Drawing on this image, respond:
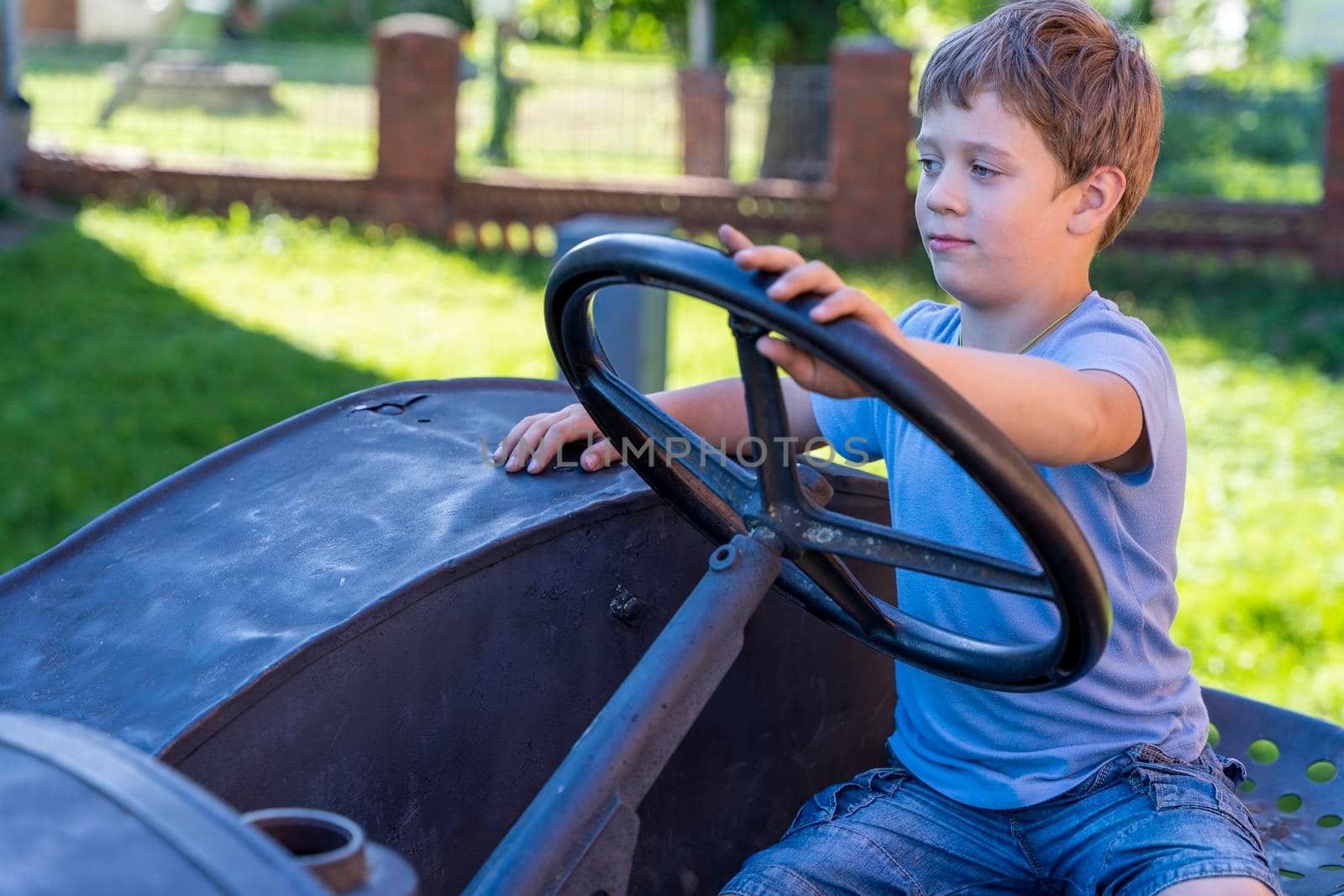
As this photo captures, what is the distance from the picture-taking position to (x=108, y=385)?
17.0ft

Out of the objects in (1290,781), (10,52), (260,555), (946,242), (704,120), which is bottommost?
(1290,781)

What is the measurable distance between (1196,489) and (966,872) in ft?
11.4

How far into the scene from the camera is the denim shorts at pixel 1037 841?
1.37 meters

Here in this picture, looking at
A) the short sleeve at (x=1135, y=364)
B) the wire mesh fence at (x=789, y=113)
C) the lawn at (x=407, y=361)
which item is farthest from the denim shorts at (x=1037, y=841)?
the wire mesh fence at (x=789, y=113)

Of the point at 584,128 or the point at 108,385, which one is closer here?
the point at 108,385

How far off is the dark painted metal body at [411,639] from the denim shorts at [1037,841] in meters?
0.24

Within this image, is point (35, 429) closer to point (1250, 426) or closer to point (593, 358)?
point (593, 358)

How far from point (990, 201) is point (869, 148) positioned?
7.81 metres

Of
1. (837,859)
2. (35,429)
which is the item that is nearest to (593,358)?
(837,859)

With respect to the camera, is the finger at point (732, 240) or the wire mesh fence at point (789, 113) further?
the wire mesh fence at point (789, 113)

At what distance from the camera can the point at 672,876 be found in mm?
1759

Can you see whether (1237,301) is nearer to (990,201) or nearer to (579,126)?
(579,126)

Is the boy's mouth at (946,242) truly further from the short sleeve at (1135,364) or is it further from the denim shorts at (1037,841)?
the denim shorts at (1037,841)

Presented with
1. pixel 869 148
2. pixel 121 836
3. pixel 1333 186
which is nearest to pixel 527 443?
pixel 121 836
